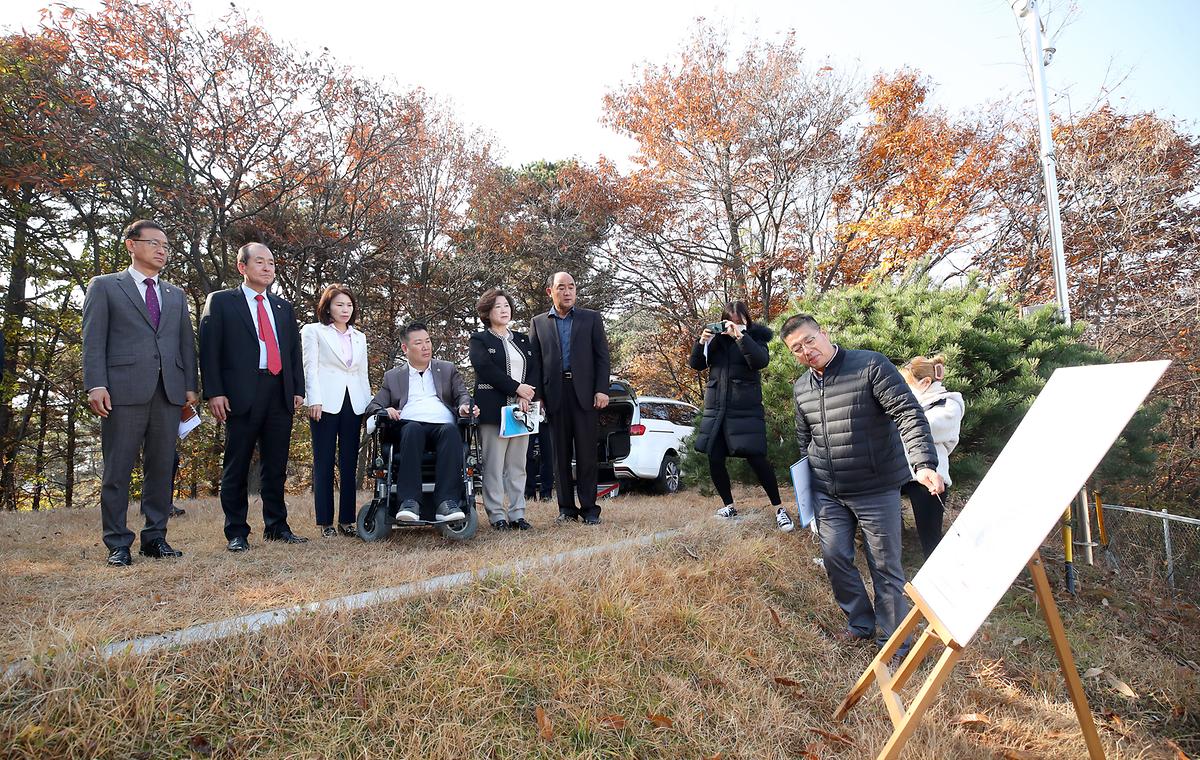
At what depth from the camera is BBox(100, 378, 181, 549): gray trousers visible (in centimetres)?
363

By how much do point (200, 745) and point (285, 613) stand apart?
0.58 m

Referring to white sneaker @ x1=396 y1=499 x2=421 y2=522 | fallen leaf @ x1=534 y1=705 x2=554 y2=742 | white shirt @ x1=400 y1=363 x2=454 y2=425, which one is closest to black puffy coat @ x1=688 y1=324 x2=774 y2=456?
white shirt @ x1=400 y1=363 x2=454 y2=425

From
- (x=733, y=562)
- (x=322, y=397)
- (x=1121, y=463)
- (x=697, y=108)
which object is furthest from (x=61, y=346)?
(x=1121, y=463)

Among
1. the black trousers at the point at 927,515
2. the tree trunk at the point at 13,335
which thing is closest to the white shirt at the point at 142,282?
the black trousers at the point at 927,515

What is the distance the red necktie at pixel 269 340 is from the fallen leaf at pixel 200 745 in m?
2.84

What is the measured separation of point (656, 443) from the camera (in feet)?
29.9

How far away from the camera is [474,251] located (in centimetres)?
1457

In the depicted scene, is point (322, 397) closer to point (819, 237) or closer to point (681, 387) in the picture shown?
point (819, 237)

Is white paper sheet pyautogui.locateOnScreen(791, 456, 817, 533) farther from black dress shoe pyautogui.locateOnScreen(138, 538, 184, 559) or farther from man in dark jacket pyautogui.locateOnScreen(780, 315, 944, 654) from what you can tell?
black dress shoe pyautogui.locateOnScreen(138, 538, 184, 559)

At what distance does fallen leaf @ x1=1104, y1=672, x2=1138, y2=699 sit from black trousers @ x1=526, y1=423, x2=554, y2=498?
207 inches

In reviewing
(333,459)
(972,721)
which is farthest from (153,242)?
(972,721)

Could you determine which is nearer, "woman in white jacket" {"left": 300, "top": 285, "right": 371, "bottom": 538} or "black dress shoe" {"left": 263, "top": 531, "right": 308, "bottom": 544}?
"black dress shoe" {"left": 263, "top": 531, "right": 308, "bottom": 544}

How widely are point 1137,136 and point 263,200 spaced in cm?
1442

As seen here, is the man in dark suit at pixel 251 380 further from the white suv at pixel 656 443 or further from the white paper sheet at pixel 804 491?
the white suv at pixel 656 443
